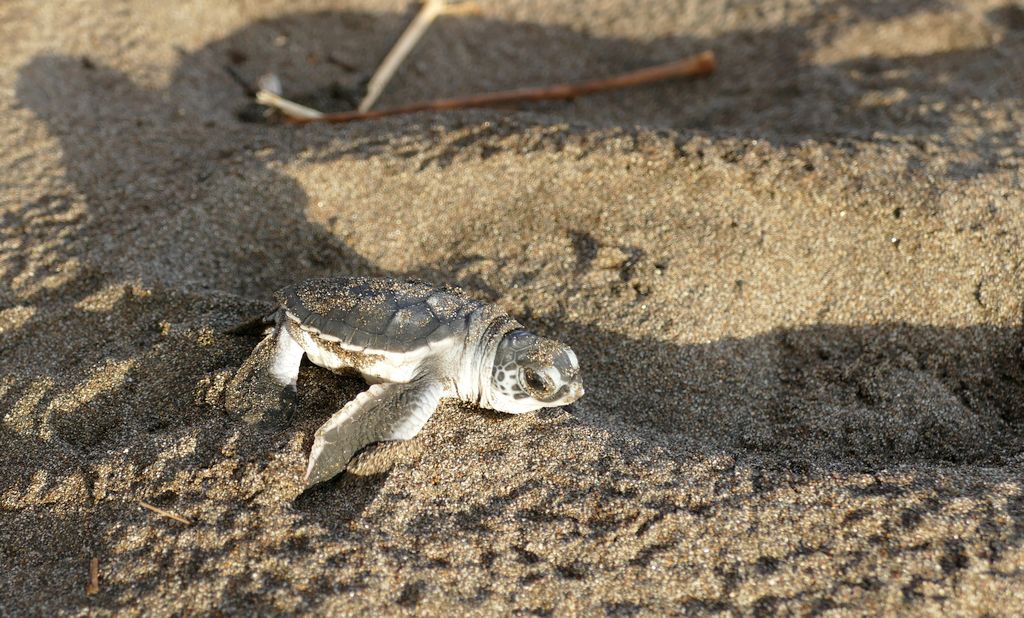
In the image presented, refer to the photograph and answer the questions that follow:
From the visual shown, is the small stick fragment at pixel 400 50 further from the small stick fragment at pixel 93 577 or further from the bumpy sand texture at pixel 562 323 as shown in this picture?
the small stick fragment at pixel 93 577

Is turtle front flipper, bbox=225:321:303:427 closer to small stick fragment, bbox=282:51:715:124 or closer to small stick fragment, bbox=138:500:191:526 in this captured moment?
small stick fragment, bbox=138:500:191:526

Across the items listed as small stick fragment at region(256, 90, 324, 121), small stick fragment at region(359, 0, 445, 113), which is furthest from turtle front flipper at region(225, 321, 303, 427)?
small stick fragment at region(359, 0, 445, 113)

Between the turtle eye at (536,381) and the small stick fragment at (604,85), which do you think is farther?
the small stick fragment at (604,85)

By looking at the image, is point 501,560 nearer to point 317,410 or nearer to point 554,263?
point 317,410

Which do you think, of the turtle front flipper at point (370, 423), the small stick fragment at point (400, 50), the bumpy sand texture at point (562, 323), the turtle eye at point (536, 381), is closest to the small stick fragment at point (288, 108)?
the bumpy sand texture at point (562, 323)

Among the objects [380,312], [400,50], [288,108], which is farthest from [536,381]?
[400,50]

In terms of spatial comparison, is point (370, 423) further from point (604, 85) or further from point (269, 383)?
point (604, 85)
